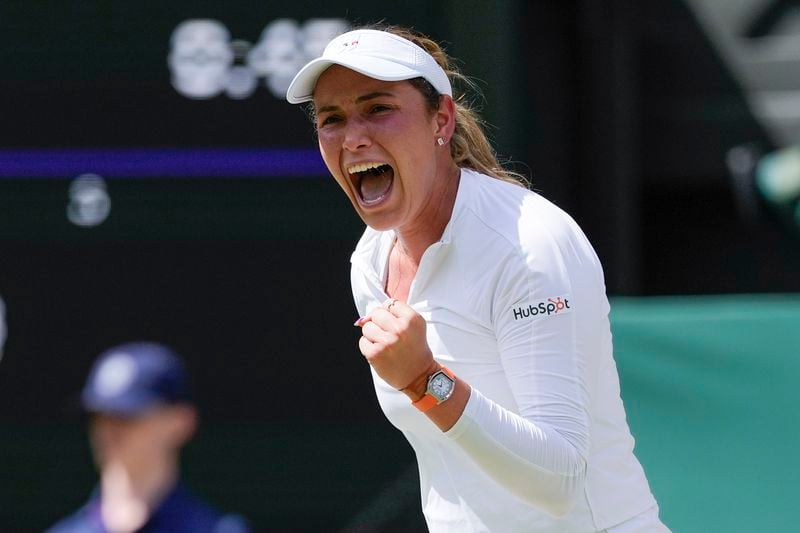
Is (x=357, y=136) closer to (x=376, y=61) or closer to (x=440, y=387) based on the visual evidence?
(x=376, y=61)

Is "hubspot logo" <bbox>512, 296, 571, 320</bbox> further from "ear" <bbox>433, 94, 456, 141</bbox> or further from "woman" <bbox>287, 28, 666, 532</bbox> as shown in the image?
"ear" <bbox>433, 94, 456, 141</bbox>

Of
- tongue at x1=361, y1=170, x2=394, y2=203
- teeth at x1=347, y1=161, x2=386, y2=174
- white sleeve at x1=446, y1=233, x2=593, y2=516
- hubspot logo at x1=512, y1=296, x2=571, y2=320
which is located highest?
teeth at x1=347, y1=161, x2=386, y2=174

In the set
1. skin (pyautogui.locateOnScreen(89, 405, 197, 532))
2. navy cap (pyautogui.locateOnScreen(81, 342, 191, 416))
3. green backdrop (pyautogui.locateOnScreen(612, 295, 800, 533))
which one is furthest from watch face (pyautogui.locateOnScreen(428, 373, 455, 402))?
green backdrop (pyautogui.locateOnScreen(612, 295, 800, 533))

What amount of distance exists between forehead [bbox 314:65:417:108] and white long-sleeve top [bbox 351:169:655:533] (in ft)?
0.68

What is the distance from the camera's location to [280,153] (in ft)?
15.4

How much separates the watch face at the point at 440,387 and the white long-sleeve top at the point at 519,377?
0.04 metres

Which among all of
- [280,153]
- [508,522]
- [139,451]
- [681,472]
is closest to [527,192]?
[508,522]

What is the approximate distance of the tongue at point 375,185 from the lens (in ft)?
8.11

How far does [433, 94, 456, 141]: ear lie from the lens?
2488mm

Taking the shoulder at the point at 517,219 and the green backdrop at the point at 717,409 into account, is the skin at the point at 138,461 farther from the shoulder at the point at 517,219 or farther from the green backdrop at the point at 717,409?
the green backdrop at the point at 717,409

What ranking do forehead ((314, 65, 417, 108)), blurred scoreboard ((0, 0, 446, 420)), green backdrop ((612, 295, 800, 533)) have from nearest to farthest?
forehead ((314, 65, 417, 108)), green backdrop ((612, 295, 800, 533)), blurred scoreboard ((0, 0, 446, 420))

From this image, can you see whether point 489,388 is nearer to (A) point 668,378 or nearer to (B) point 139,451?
(B) point 139,451

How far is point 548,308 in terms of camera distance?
86.6 inches

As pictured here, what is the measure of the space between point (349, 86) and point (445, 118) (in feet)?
0.66
